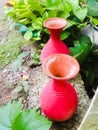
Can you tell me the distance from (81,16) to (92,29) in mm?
104

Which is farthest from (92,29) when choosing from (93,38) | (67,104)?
(67,104)

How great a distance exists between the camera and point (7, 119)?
1221mm

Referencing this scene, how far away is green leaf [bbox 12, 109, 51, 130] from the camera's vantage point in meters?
1.12

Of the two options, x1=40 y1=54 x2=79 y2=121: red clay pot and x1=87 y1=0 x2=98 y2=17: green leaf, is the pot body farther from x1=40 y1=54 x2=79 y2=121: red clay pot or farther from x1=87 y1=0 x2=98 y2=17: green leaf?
x1=87 y1=0 x2=98 y2=17: green leaf

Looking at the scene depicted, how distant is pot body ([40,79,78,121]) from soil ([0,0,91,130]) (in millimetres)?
53

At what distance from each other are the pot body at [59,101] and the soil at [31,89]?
5 cm

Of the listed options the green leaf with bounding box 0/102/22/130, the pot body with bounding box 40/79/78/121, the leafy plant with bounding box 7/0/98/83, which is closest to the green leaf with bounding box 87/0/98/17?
the leafy plant with bounding box 7/0/98/83

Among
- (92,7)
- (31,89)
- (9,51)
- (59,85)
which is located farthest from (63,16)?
(59,85)

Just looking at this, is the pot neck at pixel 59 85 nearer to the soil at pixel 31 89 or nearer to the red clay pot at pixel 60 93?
the red clay pot at pixel 60 93

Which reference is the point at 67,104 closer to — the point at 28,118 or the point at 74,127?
the point at 74,127

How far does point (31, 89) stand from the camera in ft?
5.33

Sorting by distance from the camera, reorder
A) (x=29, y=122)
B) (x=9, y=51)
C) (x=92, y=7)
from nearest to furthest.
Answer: (x=29, y=122), (x=92, y=7), (x=9, y=51)

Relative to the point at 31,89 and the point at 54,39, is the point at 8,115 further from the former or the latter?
the point at 54,39

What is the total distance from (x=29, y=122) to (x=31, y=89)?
499mm
